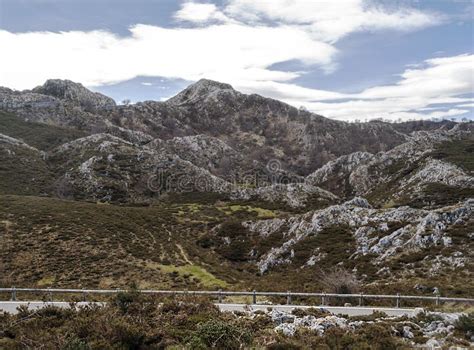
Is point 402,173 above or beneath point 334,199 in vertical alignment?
above

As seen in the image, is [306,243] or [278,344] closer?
[278,344]

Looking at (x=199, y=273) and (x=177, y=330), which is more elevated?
(x=177, y=330)

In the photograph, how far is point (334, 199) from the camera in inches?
3674

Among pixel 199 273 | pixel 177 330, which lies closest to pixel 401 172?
pixel 199 273

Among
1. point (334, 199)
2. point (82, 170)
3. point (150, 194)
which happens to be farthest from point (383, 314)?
point (82, 170)

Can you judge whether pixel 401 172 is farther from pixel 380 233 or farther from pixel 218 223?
pixel 380 233

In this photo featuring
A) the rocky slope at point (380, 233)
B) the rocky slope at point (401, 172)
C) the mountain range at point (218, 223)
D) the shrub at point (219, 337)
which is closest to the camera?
the shrub at point (219, 337)

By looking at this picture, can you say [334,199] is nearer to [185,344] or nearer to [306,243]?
[306,243]

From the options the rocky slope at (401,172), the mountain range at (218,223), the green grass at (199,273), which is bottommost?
the green grass at (199,273)

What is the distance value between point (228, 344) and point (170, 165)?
100768mm

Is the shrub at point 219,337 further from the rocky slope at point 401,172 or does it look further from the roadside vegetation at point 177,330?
the rocky slope at point 401,172

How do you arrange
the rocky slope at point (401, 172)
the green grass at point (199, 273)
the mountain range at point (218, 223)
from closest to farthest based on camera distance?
the mountain range at point (218, 223) < the green grass at point (199, 273) < the rocky slope at point (401, 172)

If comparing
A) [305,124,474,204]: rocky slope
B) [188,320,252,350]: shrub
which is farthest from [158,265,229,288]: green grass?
[305,124,474,204]: rocky slope

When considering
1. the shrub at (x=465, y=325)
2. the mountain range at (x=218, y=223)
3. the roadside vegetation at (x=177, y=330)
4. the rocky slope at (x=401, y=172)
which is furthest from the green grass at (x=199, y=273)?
the rocky slope at (x=401, y=172)
